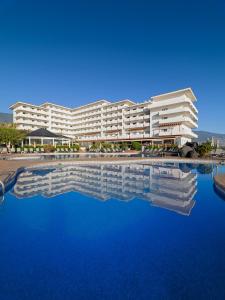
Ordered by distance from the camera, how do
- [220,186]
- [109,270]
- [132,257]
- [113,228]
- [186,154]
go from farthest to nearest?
[186,154]
[220,186]
[113,228]
[132,257]
[109,270]

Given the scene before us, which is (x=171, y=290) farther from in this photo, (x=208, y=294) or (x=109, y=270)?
(x=109, y=270)

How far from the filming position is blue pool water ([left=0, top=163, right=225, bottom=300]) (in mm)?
2982

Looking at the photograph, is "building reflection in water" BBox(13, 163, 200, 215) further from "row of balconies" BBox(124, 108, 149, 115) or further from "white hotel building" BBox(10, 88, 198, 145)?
"row of balconies" BBox(124, 108, 149, 115)

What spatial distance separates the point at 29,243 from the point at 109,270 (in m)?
2.06

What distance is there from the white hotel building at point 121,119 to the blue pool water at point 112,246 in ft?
119

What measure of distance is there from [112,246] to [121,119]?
50.5 m

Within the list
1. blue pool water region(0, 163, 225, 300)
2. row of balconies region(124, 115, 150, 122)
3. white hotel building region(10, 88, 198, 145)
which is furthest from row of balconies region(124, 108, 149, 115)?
blue pool water region(0, 163, 225, 300)

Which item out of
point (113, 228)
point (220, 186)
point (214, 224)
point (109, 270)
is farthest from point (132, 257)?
point (220, 186)

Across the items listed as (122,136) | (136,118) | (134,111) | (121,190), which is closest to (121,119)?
(134,111)

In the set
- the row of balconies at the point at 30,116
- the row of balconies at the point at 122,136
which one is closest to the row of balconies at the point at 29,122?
the row of balconies at the point at 30,116

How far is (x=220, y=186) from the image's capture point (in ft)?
27.0

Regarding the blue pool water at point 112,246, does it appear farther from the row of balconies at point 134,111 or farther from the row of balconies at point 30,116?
the row of balconies at point 30,116

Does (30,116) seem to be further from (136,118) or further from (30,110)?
(136,118)

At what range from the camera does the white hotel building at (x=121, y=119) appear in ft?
138
